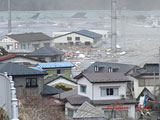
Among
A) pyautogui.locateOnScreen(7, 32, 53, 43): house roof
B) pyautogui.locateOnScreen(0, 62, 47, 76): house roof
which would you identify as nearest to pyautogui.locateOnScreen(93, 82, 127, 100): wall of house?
pyautogui.locateOnScreen(0, 62, 47, 76): house roof

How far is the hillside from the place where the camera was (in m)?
28.8

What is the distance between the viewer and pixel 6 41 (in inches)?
390

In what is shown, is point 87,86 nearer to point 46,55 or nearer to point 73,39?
point 46,55

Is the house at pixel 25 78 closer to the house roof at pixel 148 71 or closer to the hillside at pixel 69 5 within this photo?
the house roof at pixel 148 71

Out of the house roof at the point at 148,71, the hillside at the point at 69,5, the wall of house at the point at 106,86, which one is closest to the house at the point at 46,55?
the house roof at the point at 148,71

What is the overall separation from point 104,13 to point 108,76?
27.4 meters

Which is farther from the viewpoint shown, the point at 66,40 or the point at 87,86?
the point at 66,40

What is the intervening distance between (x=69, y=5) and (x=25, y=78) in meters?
29.3

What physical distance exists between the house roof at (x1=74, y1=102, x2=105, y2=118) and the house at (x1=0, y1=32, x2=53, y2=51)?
6892 millimetres

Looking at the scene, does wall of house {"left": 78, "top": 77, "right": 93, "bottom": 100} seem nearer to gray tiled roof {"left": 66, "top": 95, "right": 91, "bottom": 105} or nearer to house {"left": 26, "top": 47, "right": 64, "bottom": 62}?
gray tiled roof {"left": 66, "top": 95, "right": 91, "bottom": 105}

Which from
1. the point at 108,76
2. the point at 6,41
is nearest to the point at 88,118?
the point at 108,76

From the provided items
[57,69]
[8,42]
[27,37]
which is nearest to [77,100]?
[57,69]

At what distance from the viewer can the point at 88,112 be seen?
2.77 meters

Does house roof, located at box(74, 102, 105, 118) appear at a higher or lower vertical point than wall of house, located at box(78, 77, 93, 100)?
lower
